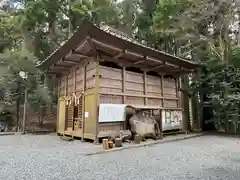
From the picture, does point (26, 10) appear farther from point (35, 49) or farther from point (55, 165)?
point (55, 165)

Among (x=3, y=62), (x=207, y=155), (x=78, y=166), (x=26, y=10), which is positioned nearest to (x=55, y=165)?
(x=78, y=166)

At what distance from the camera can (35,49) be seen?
635 inches

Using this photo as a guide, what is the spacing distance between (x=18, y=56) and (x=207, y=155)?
38.2 feet

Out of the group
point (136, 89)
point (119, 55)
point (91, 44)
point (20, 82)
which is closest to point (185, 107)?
point (136, 89)

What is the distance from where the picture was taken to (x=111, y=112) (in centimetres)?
774

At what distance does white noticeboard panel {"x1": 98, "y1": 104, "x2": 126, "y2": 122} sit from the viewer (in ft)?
24.6

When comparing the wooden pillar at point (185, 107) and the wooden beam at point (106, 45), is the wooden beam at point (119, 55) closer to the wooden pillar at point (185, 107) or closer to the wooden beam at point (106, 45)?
the wooden beam at point (106, 45)

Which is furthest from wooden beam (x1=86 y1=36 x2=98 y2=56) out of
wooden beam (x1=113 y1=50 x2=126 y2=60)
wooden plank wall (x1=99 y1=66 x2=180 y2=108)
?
wooden beam (x1=113 y1=50 x2=126 y2=60)

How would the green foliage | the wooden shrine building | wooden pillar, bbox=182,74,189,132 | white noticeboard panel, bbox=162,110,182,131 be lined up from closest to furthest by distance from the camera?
1. the wooden shrine building
2. white noticeboard panel, bbox=162,110,182,131
3. wooden pillar, bbox=182,74,189,132
4. the green foliage

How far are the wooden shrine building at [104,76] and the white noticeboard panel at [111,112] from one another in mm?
166

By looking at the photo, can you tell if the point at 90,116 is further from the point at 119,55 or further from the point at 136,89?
the point at 119,55

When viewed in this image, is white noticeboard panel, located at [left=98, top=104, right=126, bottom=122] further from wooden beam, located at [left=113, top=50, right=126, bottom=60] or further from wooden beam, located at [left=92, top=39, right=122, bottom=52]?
wooden beam, located at [left=92, top=39, right=122, bottom=52]

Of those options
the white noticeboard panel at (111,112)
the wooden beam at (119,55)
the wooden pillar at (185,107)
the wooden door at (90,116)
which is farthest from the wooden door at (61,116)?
the wooden pillar at (185,107)

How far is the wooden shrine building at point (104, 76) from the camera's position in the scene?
730cm
